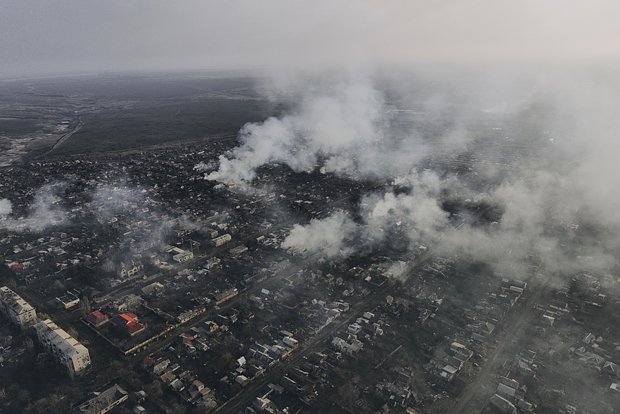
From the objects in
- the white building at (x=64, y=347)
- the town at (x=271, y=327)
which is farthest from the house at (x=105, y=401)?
the white building at (x=64, y=347)

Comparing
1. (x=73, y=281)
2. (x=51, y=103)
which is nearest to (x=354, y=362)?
(x=73, y=281)

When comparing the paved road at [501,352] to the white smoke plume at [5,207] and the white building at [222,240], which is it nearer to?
the white building at [222,240]

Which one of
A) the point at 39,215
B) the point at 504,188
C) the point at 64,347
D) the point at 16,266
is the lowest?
the point at 39,215

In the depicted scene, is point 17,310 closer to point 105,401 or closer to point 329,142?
point 105,401

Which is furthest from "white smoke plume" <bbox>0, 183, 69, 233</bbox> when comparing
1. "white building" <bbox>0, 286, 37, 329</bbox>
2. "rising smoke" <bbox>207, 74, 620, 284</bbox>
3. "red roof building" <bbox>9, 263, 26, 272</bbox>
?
"rising smoke" <bbox>207, 74, 620, 284</bbox>

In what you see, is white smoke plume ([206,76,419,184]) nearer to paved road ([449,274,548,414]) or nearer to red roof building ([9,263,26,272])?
red roof building ([9,263,26,272])

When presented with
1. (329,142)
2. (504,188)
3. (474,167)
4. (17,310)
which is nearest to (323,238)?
(17,310)
